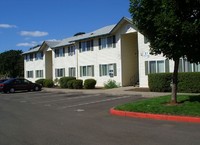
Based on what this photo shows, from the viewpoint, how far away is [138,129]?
1002 centimetres

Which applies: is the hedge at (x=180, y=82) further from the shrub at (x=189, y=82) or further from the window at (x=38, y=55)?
the window at (x=38, y=55)

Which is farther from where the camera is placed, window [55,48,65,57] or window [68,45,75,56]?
window [55,48,65,57]

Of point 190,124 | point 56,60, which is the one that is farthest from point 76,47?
point 190,124

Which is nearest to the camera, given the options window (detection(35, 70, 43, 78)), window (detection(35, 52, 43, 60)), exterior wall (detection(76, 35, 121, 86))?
exterior wall (detection(76, 35, 121, 86))

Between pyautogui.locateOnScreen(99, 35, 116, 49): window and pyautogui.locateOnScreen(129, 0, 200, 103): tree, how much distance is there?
20.8 m

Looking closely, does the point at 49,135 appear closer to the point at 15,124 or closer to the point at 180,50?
the point at 15,124

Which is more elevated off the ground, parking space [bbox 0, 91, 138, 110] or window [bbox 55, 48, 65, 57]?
window [bbox 55, 48, 65, 57]

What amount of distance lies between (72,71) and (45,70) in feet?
33.5

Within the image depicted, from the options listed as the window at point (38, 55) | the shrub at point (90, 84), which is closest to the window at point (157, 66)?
the shrub at point (90, 84)

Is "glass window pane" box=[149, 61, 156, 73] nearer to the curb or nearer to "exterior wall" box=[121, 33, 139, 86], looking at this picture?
"exterior wall" box=[121, 33, 139, 86]

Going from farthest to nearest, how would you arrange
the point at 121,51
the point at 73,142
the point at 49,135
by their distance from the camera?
the point at 121,51 < the point at 49,135 < the point at 73,142

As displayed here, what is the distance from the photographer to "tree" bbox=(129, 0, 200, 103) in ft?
38.7

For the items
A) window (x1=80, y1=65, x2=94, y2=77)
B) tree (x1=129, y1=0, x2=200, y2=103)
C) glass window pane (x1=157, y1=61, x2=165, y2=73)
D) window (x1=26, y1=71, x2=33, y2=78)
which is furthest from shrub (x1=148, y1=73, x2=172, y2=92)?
window (x1=26, y1=71, x2=33, y2=78)

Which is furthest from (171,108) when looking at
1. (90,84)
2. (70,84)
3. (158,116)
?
(70,84)
